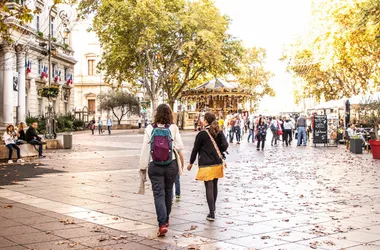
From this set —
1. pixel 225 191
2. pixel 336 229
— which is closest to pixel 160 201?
pixel 336 229

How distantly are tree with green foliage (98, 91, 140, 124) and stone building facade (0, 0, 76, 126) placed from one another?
680 cm

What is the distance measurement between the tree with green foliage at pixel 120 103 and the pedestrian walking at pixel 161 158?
56021 millimetres

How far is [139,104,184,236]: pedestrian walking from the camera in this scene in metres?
6.81

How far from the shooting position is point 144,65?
149ft

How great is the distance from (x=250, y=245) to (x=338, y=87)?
1803 inches

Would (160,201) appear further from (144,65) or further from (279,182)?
(144,65)

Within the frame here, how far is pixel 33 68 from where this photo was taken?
153ft

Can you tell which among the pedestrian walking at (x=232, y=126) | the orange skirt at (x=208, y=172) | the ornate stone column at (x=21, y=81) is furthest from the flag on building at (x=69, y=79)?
the orange skirt at (x=208, y=172)

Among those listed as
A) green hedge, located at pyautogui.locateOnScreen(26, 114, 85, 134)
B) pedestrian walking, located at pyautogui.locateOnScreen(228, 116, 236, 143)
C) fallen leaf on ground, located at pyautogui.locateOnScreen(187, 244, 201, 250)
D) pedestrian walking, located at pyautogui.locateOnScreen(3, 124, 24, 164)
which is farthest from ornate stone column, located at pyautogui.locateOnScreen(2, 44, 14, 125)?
fallen leaf on ground, located at pyautogui.locateOnScreen(187, 244, 201, 250)

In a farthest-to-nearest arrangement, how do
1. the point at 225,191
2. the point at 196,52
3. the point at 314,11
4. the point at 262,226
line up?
1. the point at 196,52
2. the point at 314,11
3. the point at 225,191
4. the point at 262,226

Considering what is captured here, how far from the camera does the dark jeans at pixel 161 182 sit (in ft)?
22.2

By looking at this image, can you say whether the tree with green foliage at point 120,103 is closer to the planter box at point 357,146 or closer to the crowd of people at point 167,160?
the planter box at point 357,146

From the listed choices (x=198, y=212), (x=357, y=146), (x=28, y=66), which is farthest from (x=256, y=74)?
(x=198, y=212)

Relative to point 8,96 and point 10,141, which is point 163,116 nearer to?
point 10,141
